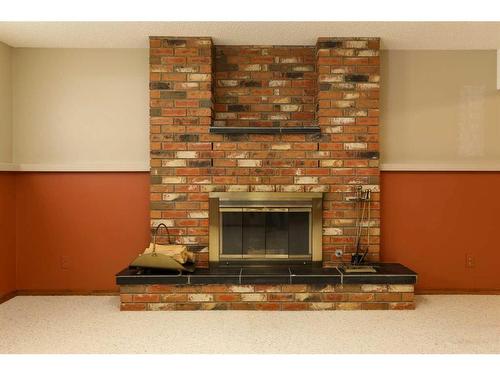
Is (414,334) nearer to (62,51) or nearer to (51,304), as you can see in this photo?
(51,304)

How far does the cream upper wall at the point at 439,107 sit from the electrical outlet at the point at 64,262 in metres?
3.13

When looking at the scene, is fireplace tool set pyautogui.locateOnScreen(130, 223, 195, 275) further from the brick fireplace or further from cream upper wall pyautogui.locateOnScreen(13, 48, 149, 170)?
cream upper wall pyautogui.locateOnScreen(13, 48, 149, 170)

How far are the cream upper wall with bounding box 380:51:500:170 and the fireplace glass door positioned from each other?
3.61ft

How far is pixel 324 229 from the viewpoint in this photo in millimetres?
4137

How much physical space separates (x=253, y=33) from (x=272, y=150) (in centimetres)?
101

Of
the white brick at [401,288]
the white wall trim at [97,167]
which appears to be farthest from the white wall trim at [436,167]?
the white wall trim at [97,167]

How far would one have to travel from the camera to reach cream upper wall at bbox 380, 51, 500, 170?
4.36 meters

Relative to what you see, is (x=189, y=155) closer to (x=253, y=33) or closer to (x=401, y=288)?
(x=253, y=33)

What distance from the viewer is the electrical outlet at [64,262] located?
14.2ft

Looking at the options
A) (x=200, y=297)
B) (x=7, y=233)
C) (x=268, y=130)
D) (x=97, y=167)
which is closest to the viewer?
(x=200, y=297)

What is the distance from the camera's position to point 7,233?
418 cm

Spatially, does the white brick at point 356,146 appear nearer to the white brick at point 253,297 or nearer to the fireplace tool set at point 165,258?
the white brick at point 253,297

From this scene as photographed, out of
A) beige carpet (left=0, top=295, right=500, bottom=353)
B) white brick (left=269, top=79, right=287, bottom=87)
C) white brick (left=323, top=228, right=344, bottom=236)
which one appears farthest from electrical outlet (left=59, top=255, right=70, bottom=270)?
white brick (left=269, top=79, right=287, bottom=87)

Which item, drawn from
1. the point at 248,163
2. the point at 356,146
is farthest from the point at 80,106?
the point at 356,146
